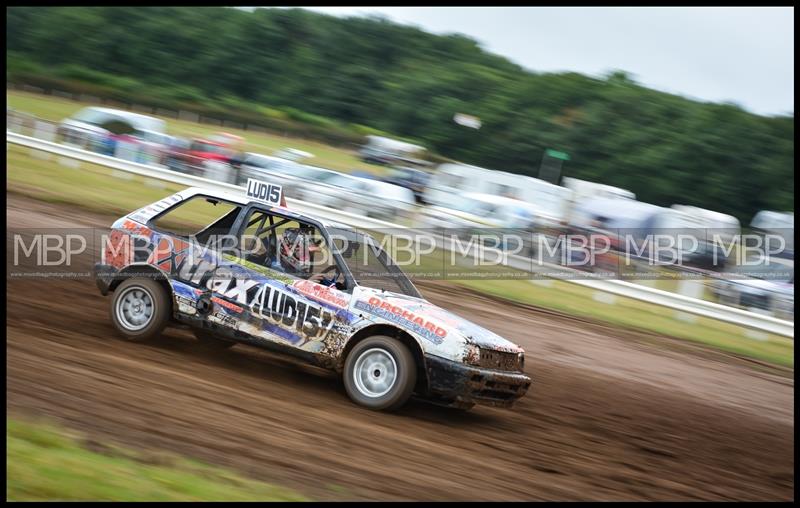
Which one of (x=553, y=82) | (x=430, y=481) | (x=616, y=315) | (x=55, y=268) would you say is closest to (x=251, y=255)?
(x=430, y=481)

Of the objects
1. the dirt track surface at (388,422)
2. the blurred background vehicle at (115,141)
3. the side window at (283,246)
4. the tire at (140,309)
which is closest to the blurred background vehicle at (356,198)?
the blurred background vehicle at (115,141)

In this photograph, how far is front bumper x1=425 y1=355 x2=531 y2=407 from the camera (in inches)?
284

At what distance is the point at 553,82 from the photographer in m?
47.0

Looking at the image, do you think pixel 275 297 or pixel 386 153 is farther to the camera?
pixel 386 153

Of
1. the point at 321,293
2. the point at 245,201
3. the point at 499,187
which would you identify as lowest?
the point at 321,293

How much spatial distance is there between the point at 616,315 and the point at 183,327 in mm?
7900

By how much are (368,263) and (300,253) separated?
0.62m

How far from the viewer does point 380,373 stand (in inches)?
289

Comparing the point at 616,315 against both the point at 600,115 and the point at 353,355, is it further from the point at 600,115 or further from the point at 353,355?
the point at 600,115

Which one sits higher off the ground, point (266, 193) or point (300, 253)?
point (266, 193)

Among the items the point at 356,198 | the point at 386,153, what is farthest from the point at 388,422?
the point at 386,153

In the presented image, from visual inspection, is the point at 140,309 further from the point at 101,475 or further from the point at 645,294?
the point at 645,294

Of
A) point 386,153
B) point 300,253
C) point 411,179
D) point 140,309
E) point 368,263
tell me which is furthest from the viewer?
point 386,153

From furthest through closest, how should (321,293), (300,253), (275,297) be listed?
1. (300,253)
2. (275,297)
3. (321,293)
